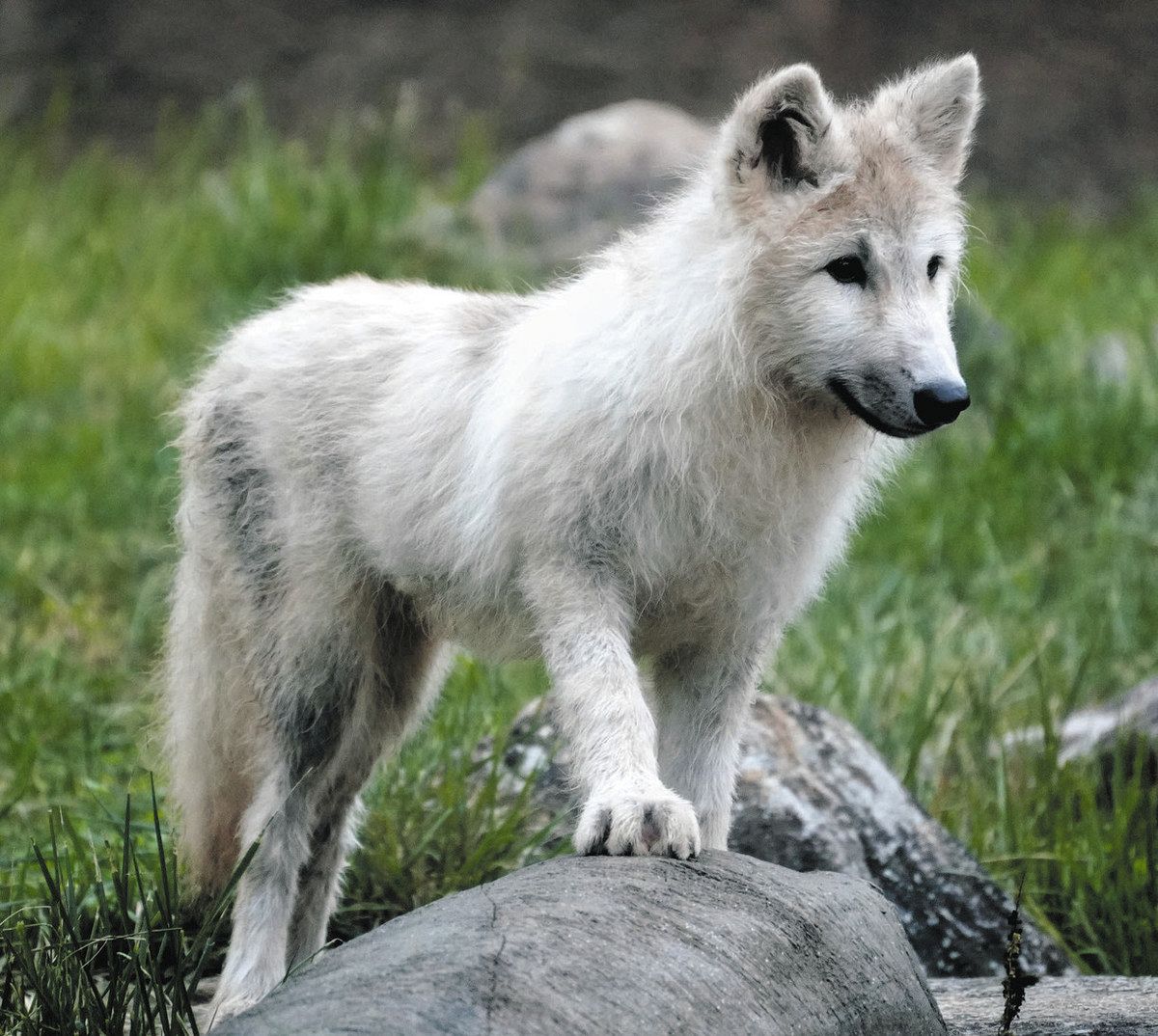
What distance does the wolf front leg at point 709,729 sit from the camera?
371 centimetres

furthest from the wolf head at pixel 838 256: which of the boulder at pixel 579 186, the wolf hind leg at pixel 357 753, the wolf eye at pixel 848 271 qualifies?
the boulder at pixel 579 186

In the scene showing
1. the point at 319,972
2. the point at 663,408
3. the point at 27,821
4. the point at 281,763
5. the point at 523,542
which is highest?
the point at 663,408

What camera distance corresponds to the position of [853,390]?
3.43 meters

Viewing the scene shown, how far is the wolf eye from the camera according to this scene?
11.3ft

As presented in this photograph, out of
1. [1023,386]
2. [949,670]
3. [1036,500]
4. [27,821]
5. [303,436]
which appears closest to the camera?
[303,436]

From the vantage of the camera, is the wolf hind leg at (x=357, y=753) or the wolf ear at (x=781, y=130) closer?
the wolf ear at (x=781, y=130)

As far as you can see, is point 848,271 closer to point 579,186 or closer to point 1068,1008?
point 1068,1008

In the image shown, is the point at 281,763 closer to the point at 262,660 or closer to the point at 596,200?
the point at 262,660

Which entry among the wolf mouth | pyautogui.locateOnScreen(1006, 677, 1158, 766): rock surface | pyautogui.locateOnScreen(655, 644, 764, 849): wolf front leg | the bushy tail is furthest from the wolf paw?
pyautogui.locateOnScreen(1006, 677, 1158, 766): rock surface

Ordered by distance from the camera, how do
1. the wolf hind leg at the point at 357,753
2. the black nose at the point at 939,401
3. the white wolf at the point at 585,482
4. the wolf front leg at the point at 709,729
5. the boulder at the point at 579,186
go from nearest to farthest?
the black nose at the point at 939,401
the white wolf at the point at 585,482
the wolf front leg at the point at 709,729
the wolf hind leg at the point at 357,753
the boulder at the point at 579,186

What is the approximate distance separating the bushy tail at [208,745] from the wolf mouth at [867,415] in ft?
5.77

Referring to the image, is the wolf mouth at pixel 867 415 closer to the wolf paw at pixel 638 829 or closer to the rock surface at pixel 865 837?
the wolf paw at pixel 638 829

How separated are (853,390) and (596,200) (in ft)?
19.7

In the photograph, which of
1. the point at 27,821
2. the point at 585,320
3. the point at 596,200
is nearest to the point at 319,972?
the point at 585,320
